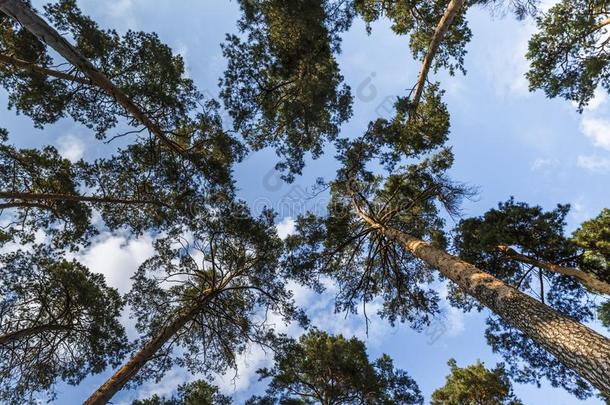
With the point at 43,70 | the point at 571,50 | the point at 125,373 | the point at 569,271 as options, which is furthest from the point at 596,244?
the point at 43,70

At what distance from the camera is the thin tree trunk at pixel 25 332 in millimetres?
7348

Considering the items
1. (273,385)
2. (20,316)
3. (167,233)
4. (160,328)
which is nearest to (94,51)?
(167,233)

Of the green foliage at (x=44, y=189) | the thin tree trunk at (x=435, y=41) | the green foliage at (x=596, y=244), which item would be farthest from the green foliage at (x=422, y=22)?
the green foliage at (x=44, y=189)

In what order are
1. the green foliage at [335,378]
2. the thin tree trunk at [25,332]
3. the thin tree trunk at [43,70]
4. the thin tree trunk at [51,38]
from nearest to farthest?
the thin tree trunk at [51,38] → the thin tree trunk at [43,70] → the thin tree trunk at [25,332] → the green foliage at [335,378]

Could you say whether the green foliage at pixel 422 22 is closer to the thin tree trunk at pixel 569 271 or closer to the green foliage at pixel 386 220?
the green foliage at pixel 386 220

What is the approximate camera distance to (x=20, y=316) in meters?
8.77

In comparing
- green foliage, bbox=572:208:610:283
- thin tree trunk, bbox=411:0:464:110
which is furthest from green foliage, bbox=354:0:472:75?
green foliage, bbox=572:208:610:283

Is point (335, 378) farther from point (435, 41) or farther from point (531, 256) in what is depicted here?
point (435, 41)

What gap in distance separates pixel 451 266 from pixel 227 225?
616 cm

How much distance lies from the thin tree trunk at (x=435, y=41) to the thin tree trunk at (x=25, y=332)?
11172 mm

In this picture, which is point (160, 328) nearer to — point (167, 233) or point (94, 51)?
point (167, 233)

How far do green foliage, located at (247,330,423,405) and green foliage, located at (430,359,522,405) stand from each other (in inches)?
89.7

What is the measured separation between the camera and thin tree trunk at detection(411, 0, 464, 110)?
8320 millimetres

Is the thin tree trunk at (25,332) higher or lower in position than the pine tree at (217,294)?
lower
